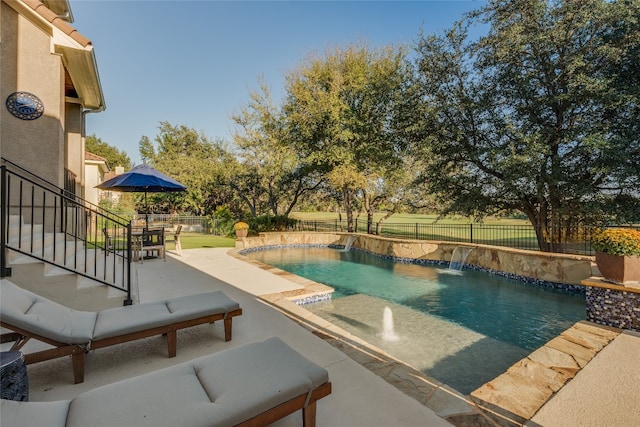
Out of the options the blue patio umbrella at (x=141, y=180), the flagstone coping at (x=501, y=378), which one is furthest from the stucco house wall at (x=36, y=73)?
the flagstone coping at (x=501, y=378)

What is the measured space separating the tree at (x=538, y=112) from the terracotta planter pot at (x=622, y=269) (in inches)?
213

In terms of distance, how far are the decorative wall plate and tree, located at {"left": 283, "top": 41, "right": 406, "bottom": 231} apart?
1174cm

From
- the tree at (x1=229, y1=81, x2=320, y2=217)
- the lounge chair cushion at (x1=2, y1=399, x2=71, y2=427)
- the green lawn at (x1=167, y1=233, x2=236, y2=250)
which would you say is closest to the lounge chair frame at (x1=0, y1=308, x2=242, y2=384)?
the lounge chair cushion at (x1=2, y1=399, x2=71, y2=427)

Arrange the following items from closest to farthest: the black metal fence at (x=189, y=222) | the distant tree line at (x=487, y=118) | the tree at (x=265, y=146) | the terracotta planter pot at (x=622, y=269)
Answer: the terracotta planter pot at (x=622, y=269), the distant tree line at (x=487, y=118), the tree at (x=265, y=146), the black metal fence at (x=189, y=222)

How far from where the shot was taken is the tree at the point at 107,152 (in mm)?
46031

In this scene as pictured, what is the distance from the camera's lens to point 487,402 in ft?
7.96

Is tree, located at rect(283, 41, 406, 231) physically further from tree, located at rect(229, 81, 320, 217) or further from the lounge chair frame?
the lounge chair frame

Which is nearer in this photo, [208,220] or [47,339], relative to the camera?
[47,339]

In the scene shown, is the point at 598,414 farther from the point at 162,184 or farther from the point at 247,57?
the point at 247,57

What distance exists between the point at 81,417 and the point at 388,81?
16000 millimetres

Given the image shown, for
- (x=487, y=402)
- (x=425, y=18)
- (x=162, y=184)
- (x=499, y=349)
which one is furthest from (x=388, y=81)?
(x=487, y=402)

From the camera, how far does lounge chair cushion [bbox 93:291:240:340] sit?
2.71m

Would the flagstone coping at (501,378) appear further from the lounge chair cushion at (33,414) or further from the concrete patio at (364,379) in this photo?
the lounge chair cushion at (33,414)

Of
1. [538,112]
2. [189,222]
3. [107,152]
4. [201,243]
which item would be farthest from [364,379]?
[107,152]
